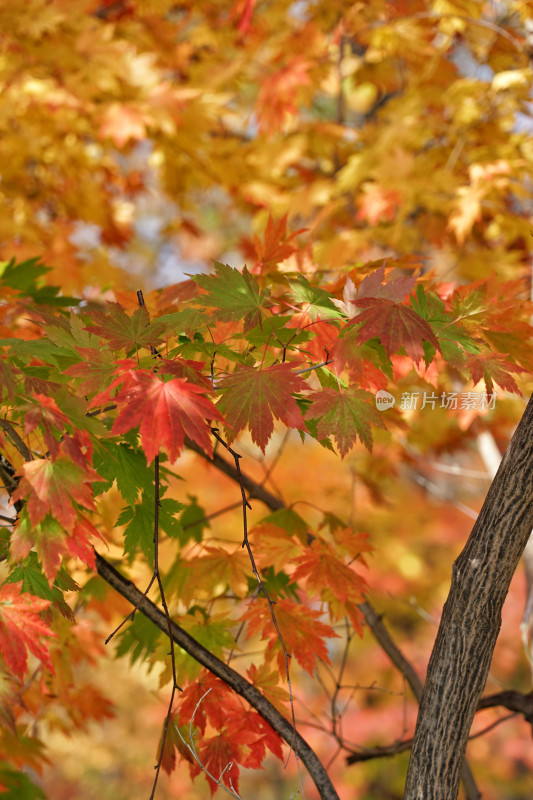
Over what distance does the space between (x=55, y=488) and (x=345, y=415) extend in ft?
1.44

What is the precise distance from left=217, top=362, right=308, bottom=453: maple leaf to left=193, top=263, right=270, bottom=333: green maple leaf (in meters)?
0.11

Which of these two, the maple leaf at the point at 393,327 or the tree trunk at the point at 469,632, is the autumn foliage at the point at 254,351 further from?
the tree trunk at the point at 469,632

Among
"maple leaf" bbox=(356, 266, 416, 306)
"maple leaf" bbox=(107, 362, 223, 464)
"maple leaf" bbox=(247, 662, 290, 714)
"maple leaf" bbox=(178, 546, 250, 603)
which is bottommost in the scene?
"maple leaf" bbox=(247, 662, 290, 714)

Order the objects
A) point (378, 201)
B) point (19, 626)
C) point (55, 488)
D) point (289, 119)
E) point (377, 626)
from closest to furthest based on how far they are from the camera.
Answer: point (55, 488) < point (19, 626) < point (377, 626) < point (378, 201) < point (289, 119)

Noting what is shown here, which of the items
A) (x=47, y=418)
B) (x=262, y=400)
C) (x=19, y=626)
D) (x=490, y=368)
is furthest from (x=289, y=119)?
(x=19, y=626)

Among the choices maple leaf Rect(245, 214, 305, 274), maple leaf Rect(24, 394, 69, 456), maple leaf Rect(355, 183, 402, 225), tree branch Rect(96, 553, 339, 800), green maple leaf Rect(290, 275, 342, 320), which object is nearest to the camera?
maple leaf Rect(24, 394, 69, 456)

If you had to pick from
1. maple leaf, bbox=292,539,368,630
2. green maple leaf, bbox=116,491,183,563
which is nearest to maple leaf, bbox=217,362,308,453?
green maple leaf, bbox=116,491,183,563

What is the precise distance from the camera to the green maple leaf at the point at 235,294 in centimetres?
104

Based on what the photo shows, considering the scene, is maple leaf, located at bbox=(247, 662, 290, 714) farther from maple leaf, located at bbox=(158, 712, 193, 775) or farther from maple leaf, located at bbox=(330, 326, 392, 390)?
maple leaf, located at bbox=(330, 326, 392, 390)

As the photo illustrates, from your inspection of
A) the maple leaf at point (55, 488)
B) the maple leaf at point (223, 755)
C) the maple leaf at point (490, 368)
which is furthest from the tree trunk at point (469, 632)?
the maple leaf at point (55, 488)

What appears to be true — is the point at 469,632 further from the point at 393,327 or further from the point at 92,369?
the point at 92,369

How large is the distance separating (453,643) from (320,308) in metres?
0.62

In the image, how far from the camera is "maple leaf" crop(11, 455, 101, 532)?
0.85m

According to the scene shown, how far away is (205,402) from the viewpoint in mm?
902
